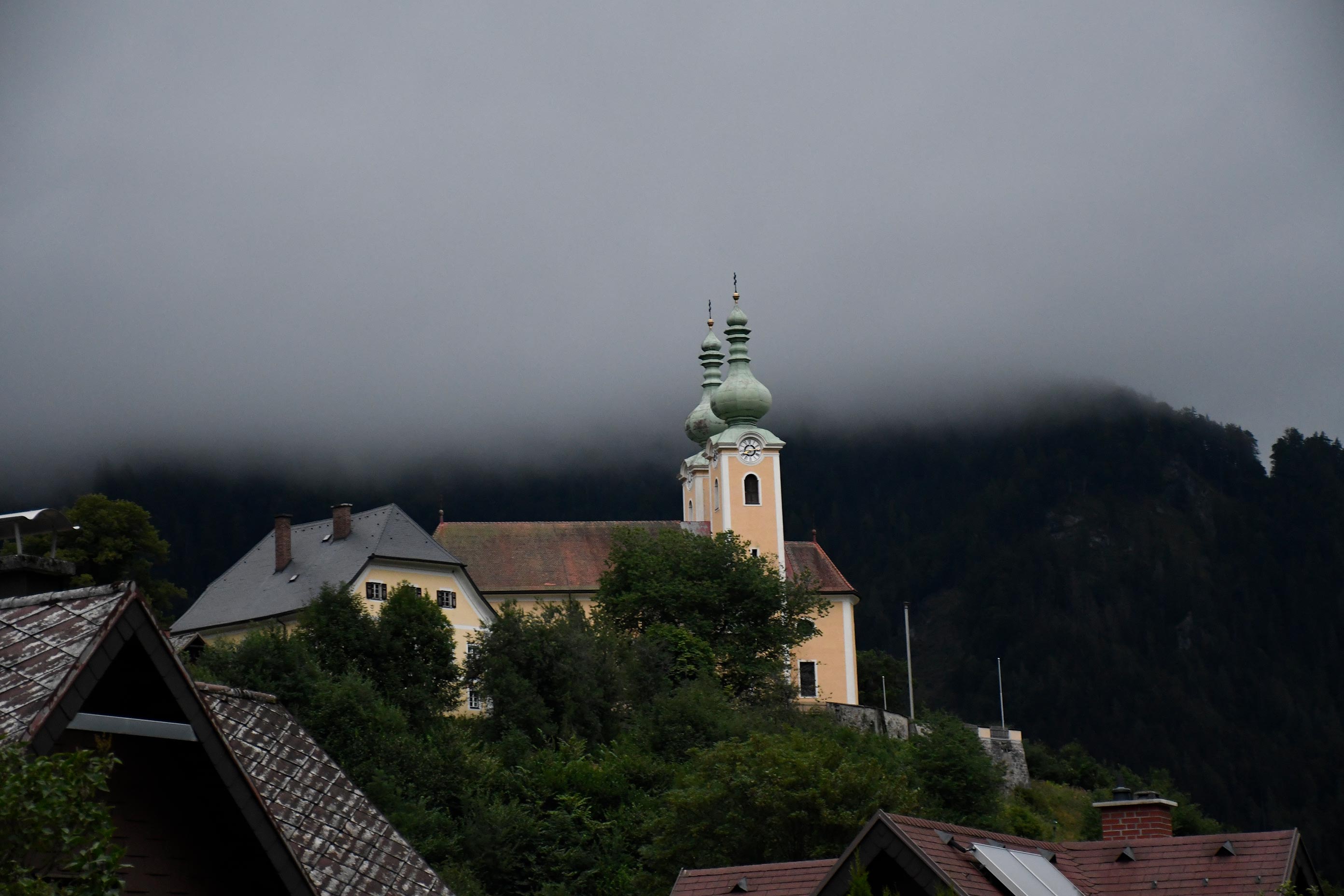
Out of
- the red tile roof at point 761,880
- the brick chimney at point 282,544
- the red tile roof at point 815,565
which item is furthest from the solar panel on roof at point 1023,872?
the red tile roof at point 815,565

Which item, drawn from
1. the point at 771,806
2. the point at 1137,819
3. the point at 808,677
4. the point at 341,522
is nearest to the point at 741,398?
the point at 808,677

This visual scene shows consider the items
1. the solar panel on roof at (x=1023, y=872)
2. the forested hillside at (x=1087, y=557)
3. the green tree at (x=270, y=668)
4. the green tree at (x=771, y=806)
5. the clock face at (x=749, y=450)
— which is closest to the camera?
the solar panel on roof at (x=1023, y=872)

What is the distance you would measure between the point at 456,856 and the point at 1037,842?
82.7ft

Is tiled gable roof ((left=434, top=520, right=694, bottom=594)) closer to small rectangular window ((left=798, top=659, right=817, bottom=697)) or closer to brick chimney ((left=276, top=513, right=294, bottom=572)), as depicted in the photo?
small rectangular window ((left=798, top=659, right=817, bottom=697))

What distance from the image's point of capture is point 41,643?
9.55m

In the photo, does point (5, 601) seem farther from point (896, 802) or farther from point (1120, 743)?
point (1120, 743)

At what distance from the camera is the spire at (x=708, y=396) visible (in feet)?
314

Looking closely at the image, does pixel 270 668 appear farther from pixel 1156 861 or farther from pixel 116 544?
pixel 1156 861

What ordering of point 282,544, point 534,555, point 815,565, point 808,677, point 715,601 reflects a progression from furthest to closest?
1. point 815,565
2. point 534,555
3. point 808,677
4. point 715,601
5. point 282,544

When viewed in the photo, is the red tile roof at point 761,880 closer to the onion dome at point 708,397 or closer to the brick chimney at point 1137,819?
the brick chimney at point 1137,819

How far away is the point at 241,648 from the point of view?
5100 cm

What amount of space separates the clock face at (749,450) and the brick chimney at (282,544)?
21768mm

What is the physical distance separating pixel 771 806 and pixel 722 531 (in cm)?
4284

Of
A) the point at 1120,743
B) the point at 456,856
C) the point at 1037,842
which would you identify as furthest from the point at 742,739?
the point at 1120,743
